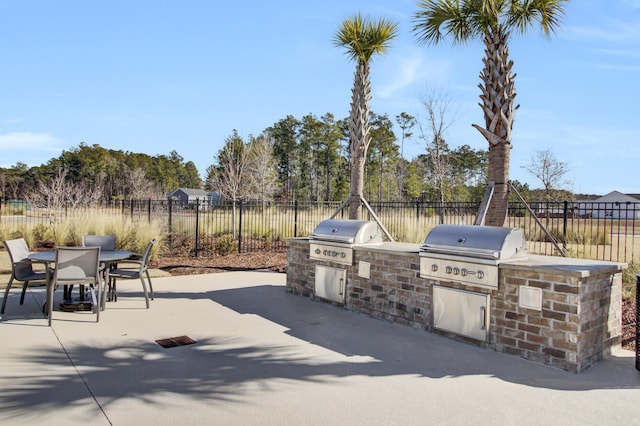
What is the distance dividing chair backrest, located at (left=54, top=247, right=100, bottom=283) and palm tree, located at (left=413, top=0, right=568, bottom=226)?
5.36 metres

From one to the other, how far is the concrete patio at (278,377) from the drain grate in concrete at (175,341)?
108mm

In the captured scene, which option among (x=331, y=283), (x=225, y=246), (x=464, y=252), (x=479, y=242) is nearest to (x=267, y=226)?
(x=225, y=246)

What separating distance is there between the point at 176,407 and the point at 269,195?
32281 millimetres

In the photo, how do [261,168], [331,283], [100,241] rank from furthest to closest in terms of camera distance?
[261,168], [100,241], [331,283]

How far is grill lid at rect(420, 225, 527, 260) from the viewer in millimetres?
4355

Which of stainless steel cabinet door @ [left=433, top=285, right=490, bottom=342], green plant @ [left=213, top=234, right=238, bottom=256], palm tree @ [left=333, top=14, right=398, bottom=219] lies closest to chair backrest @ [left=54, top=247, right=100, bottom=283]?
stainless steel cabinet door @ [left=433, top=285, right=490, bottom=342]

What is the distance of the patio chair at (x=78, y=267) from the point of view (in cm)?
534

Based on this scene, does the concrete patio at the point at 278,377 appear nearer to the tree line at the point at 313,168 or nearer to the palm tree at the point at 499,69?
the palm tree at the point at 499,69

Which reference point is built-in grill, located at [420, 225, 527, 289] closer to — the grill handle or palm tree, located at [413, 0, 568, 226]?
the grill handle

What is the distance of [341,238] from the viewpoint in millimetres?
6172

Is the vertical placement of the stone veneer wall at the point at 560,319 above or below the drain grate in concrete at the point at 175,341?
above

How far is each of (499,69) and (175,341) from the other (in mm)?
5506

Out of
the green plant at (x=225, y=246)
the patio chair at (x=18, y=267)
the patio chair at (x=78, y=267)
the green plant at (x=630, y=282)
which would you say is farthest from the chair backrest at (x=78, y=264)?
the green plant at (x=630, y=282)

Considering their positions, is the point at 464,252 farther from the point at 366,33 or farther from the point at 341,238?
the point at 366,33
